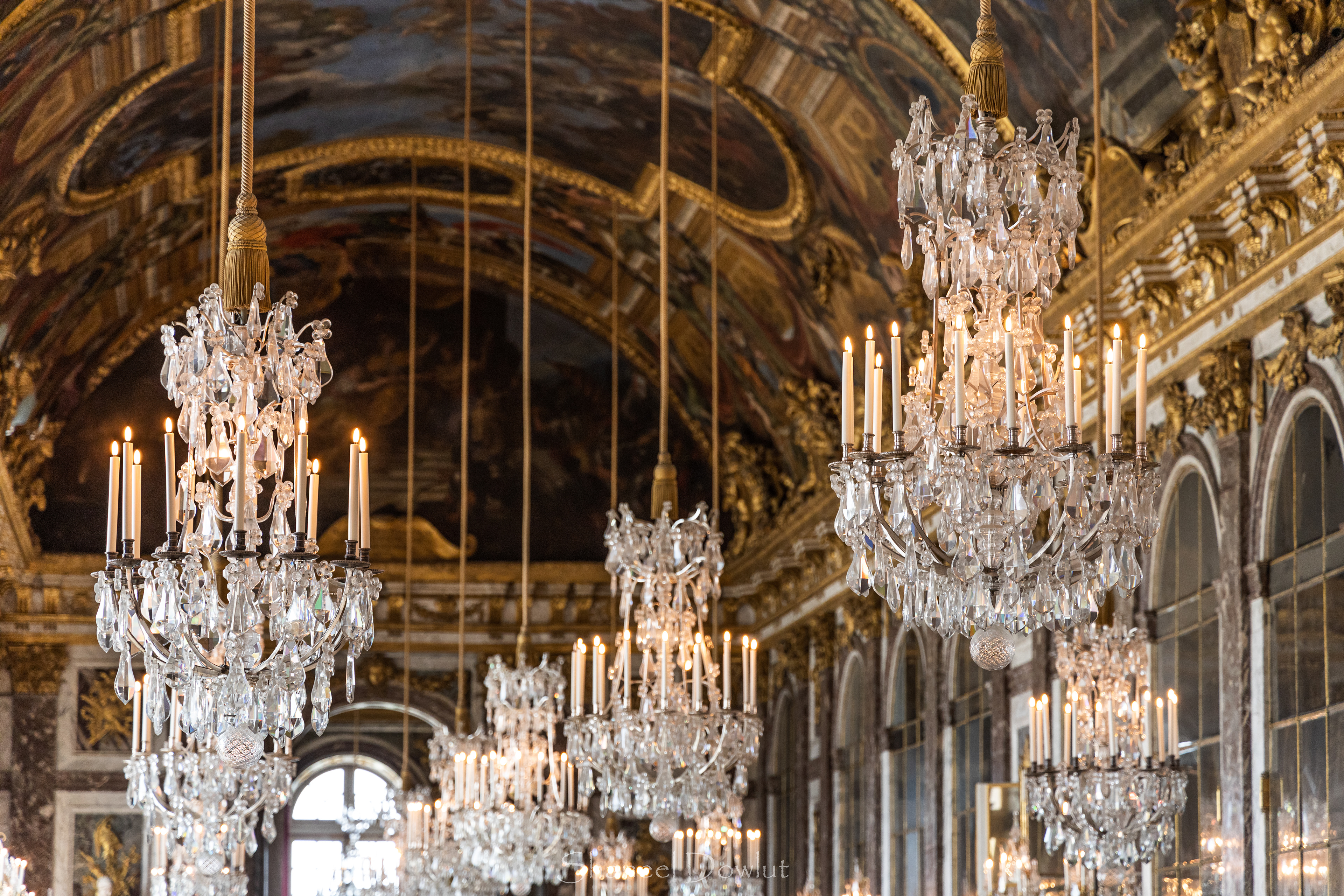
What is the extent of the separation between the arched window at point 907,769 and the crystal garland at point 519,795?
531 centimetres

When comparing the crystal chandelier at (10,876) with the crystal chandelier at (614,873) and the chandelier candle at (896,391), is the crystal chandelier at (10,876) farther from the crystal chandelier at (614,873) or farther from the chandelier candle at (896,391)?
the chandelier candle at (896,391)

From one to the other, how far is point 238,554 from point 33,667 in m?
18.3

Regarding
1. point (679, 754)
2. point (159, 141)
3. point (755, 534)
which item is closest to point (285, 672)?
point (679, 754)

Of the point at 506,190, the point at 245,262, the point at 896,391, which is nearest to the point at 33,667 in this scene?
the point at 506,190

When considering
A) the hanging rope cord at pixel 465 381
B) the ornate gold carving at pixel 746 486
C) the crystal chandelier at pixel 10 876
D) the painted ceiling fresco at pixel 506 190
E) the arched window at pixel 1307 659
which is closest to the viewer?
the arched window at pixel 1307 659

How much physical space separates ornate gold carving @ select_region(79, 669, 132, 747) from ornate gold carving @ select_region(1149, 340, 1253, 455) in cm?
1587

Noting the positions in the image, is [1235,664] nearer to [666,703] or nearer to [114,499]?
[666,703]

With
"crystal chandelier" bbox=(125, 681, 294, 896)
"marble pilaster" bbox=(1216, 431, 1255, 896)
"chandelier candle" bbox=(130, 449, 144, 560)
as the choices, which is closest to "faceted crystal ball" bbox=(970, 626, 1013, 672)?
"chandelier candle" bbox=(130, 449, 144, 560)

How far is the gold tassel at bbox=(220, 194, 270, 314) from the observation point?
25.3 feet

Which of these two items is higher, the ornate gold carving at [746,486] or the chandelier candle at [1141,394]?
the ornate gold carving at [746,486]

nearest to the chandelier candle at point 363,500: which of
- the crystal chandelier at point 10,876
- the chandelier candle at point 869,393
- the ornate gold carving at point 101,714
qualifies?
the chandelier candle at point 869,393

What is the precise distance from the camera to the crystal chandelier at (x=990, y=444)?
22.6ft

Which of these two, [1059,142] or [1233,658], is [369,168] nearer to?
[1233,658]

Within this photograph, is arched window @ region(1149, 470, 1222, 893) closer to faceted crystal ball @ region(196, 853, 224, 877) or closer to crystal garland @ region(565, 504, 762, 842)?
crystal garland @ region(565, 504, 762, 842)
